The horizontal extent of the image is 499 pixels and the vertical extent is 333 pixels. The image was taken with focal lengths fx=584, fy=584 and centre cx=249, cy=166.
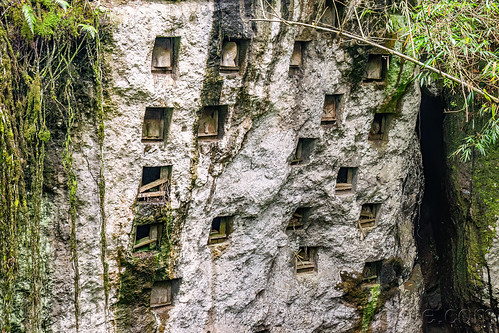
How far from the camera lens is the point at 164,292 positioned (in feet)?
24.5

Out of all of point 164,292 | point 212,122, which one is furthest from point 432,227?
point 164,292

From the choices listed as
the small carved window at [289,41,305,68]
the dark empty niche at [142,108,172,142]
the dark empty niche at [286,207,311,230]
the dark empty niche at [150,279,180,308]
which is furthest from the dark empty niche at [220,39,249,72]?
the dark empty niche at [150,279,180,308]

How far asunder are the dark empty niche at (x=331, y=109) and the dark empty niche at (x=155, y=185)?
2386mm

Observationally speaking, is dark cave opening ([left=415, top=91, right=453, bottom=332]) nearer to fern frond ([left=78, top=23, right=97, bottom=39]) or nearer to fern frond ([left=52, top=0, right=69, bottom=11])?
fern frond ([left=78, top=23, right=97, bottom=39])

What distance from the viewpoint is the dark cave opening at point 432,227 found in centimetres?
972

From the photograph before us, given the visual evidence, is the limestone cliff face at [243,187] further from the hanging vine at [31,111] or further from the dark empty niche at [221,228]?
the hanging vine at [31,111]

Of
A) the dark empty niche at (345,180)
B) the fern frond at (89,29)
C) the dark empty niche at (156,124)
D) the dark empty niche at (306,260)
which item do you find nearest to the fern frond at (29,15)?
the fern frond at (89,29)

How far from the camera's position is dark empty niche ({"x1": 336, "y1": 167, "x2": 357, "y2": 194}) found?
846 cm

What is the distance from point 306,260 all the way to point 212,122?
2688mm

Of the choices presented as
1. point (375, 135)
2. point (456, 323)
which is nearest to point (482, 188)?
point (375, 135)

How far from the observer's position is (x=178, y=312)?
7398 millimetres

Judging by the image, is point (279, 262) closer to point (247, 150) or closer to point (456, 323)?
point (247, 150)

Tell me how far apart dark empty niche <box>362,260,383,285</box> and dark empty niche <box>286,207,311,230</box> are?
53.9 inches

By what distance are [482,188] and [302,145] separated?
8.61ft
